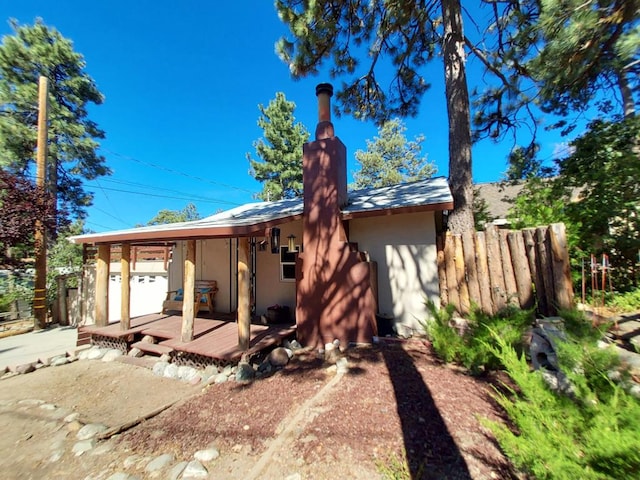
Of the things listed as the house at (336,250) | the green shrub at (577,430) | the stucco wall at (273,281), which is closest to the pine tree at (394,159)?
the house at (336,250)

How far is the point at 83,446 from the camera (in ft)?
9.70

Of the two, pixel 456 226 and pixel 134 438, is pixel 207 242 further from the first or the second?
pixel 456 226

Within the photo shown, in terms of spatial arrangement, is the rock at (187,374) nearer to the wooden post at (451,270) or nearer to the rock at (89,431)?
the rock at (89,431)

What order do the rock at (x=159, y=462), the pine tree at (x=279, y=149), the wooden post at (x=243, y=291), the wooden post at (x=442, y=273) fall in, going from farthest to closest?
1. the pine tree at (x=279, y=149)
2. the wooden post at (x=442, y=273)
3. the wooden post at (x=243, y=291)
4. the rock at (x=159, y=462)

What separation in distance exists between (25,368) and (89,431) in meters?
3.60

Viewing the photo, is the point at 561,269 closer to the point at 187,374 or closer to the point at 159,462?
the point at 159,462

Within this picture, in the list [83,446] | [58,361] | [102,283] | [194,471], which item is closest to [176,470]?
[194,471]

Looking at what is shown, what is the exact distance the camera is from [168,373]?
4828mm

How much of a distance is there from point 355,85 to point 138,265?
9856mm

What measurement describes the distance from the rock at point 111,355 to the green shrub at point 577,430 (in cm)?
668

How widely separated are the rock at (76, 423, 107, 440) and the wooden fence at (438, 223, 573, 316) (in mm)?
5510

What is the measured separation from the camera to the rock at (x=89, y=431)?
3.14 meters

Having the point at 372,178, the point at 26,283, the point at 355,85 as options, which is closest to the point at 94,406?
the point at 355,85

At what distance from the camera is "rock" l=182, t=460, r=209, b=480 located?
2.37 meters
